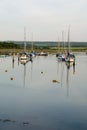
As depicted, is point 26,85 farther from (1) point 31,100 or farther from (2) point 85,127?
(2) point 85,127

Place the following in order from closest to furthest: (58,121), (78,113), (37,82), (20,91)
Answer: (58,121) → (78,113) → (20,91) → (37,82)

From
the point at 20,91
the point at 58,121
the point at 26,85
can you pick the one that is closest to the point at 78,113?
the point at 58,121

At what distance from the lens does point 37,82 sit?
139 ft

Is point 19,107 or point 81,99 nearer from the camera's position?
point 19,107

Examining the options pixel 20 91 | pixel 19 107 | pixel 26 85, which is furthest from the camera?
pixel 26 85

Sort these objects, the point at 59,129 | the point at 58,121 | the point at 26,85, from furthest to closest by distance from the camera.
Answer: the point at 26,85 < the point at 58,121 < the point at 59,129

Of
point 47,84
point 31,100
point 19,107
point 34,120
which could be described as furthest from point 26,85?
point 34,120

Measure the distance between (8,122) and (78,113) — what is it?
537 cm

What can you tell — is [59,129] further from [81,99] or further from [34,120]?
[81,99]

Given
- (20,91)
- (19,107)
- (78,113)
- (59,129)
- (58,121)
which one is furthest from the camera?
(20,91)

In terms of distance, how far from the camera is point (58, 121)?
826 inches

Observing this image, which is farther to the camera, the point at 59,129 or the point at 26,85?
the point at 26,85

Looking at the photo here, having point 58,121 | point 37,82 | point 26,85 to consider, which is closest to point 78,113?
point 58,121

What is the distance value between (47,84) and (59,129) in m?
21.1
